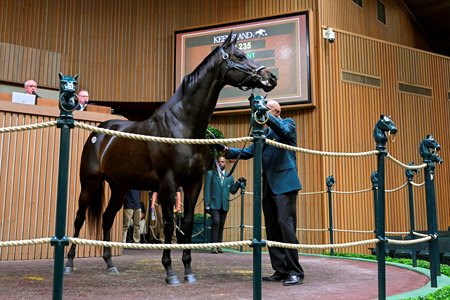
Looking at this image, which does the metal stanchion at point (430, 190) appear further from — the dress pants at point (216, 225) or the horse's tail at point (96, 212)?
the dress pants at point (216, 225)

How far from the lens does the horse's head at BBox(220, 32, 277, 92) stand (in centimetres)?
335

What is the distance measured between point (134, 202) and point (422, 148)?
5654 millimetres

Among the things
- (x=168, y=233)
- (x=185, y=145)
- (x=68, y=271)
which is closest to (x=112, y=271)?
(x=68, y=271)

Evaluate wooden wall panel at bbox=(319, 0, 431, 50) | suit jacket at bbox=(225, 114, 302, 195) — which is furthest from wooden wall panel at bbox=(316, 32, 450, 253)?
suit jacket at bbox=(225, 114, 302, 195)

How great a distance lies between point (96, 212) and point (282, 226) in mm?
2107

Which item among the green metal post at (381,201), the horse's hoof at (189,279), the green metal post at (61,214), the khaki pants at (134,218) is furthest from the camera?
the khaki pants at (134,218)

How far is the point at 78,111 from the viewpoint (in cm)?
541

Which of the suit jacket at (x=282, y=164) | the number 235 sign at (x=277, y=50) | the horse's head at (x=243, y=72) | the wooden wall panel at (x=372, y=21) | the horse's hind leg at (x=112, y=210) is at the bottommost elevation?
the horse's hind leg at (x=112, y=210)

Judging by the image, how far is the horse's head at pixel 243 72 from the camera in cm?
335

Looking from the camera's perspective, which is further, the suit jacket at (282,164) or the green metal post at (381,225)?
the suit jacket at (282,164)

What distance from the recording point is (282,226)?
326 cm

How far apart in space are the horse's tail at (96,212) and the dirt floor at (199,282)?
0.36 metres

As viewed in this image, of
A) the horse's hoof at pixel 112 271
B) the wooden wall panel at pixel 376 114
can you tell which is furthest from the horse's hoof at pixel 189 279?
the wooden wall panel at pixel 376 114

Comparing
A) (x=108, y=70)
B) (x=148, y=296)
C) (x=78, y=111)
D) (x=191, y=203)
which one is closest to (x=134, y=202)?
(x=78, y=111)
